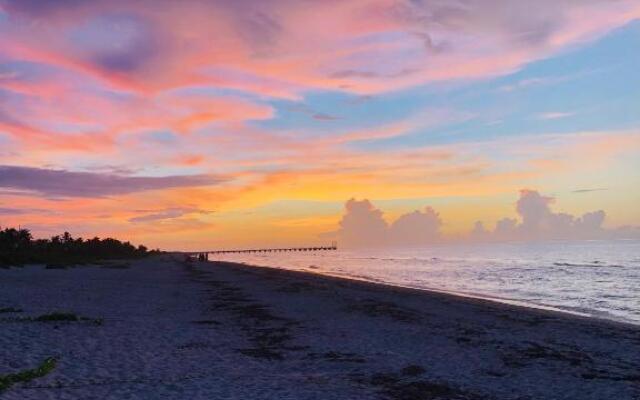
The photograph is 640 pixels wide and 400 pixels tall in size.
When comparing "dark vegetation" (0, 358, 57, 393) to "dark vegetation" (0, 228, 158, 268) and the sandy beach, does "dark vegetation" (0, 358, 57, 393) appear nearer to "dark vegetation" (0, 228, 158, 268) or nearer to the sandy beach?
the sandy beach

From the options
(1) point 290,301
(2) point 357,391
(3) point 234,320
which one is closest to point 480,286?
(1) point 290,301

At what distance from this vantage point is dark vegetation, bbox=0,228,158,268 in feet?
245

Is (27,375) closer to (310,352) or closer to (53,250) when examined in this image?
(310,352)

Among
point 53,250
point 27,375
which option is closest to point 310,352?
point 27,375

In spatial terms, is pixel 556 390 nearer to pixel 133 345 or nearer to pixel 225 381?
pixel 225 381

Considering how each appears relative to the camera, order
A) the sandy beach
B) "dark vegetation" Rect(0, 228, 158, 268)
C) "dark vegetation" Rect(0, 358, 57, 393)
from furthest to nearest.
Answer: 1. "dark vegetation" Rect(0, 228, 158, 268)
2. the sandy beach
3. "dark vegetation" Rect(0, 358, 57, 393)

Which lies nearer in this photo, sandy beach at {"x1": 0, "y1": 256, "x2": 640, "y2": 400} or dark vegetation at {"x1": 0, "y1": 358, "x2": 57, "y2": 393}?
dark vegetation at {"x1": 0, "y1": 358, "x2": 57, "y2": 393}

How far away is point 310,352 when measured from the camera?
54.4ft

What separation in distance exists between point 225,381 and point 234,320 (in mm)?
11636

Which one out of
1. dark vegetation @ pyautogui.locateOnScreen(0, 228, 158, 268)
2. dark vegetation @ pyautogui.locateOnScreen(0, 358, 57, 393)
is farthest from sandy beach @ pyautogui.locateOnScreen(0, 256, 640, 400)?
dark vegetation @ pyautogui.locateOnScreen(0, 228, 158, 268)

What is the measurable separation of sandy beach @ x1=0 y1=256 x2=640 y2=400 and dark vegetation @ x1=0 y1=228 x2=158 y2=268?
147ft

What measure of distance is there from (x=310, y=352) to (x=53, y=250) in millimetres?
111726

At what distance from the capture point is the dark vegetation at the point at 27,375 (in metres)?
10.7

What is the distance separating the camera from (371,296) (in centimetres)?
3678
